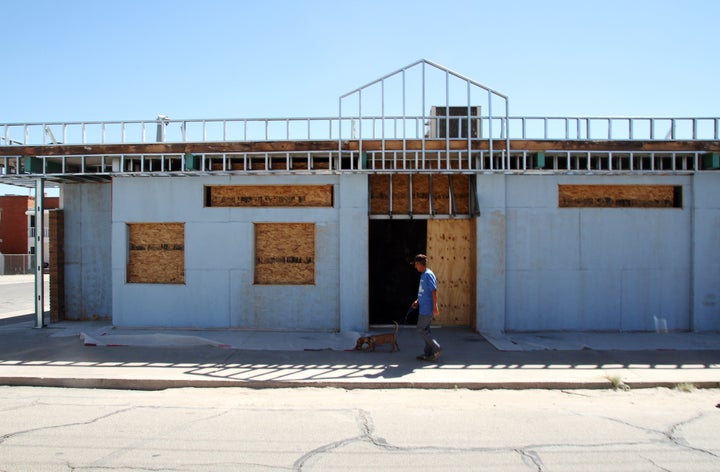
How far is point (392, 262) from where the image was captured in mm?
11711

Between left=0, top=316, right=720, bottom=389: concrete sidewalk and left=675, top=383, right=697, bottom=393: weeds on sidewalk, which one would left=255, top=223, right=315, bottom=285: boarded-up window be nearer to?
left=0, top=316, right=720, bottom=389: concrete sidewalk

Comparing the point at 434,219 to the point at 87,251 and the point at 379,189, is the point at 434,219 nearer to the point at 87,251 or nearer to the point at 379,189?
the point at 379,189

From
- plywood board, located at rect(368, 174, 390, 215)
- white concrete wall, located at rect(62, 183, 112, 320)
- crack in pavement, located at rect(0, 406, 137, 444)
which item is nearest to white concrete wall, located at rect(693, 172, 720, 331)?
plywood board, located at rect(368, 174, 390, 215)

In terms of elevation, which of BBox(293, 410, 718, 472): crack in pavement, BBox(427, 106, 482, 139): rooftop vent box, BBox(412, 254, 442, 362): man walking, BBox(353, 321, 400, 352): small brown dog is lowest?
BBox(293, 410, 718, 472): crack in pavement

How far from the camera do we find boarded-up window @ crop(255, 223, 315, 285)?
1130 cm

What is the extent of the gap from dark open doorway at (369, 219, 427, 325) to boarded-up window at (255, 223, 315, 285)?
1.49 meters

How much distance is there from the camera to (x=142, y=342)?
32.2ft

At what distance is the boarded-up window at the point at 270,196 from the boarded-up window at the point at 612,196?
210 inches

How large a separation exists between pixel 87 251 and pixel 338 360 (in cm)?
786

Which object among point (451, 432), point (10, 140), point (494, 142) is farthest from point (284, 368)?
point (10, 140)

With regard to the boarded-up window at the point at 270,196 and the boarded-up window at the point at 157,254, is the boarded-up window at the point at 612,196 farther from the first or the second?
the boarded-up window at the point at 157,254

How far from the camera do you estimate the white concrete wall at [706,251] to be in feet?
36.3

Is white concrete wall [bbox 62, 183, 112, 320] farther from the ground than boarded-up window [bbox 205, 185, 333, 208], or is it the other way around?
boarded-up window [bbox 205, 185, 333, 208]

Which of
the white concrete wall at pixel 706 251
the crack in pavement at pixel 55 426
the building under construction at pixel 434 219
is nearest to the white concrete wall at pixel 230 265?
the building under construction at pixel 434 219
